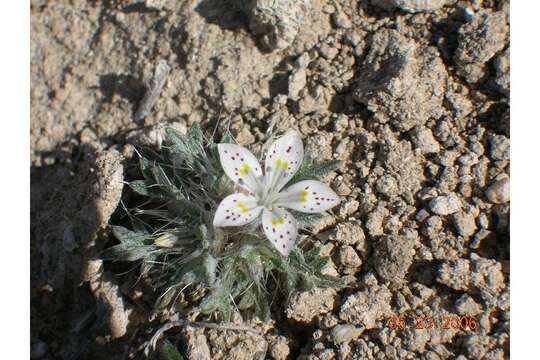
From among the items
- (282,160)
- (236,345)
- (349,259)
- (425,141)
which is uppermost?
(425,141)

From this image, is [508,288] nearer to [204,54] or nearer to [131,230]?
[131,230]

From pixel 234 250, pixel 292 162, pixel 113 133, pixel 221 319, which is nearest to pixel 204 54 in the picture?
pixel 113 133

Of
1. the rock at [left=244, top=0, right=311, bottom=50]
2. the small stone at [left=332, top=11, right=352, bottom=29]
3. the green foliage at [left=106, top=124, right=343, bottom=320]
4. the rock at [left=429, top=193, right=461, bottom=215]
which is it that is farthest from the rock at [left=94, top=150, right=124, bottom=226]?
the rock at [left=429, top=193, right=461, bottom=215]

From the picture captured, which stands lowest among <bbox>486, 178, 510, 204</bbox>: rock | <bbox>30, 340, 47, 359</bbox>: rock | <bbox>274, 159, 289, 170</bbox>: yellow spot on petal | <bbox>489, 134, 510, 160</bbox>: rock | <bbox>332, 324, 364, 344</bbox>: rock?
<bbox>30, 340, 47, 359</bbox>: rock

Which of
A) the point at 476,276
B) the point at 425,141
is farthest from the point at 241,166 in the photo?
the point at 476,276

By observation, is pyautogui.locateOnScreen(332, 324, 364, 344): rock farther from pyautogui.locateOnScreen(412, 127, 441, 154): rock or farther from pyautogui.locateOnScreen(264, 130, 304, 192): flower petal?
pyautogui.locateOnScreen(412, 127, 441, 154): rock

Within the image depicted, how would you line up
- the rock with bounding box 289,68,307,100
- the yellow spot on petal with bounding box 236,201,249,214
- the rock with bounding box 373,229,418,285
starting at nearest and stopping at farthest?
1. the yellow spot on petal with bounding box 236,201,249,214
2. the rock with bounding box 373,229,418,285
3. the rock with bounding box 289,68,307,100
